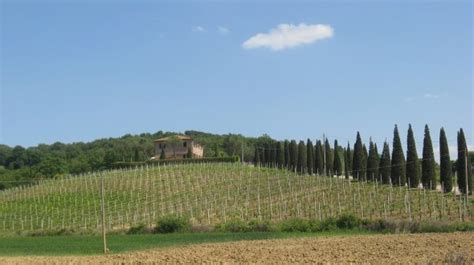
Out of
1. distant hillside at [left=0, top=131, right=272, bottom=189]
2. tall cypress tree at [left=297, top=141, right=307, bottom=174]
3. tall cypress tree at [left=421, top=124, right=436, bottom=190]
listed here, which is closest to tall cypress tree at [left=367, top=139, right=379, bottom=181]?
tall cypress tree at [left=421, top=124, right=436, bottom=190]

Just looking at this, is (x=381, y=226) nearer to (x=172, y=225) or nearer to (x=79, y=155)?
(x=172, y=225)

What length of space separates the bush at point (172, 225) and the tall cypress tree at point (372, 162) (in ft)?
88.6

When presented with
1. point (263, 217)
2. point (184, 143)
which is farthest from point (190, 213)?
point (184, 143)

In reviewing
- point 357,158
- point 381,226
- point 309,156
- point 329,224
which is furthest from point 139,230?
point 309,156

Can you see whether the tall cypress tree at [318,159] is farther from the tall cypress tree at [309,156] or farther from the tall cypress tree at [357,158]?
the tall cypress tree at [357,158]

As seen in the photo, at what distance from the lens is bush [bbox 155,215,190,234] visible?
4269 cm

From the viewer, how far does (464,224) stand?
116 feet

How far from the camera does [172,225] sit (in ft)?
140

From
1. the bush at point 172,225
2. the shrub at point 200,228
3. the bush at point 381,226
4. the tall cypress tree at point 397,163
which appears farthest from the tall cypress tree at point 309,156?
the bush at point 381,226

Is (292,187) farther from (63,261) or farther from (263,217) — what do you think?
(63,261)

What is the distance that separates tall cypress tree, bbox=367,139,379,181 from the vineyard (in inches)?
125

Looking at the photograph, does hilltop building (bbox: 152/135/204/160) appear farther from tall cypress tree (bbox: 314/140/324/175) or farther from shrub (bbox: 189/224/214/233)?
shrub (bbox: 189/224/214/233)

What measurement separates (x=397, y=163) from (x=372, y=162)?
527 centimetres

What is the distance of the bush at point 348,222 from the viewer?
39.3 m
